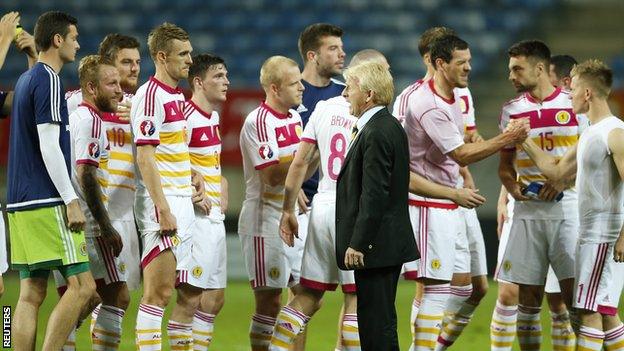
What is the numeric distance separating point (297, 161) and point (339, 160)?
0.29 metres

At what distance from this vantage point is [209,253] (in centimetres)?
754

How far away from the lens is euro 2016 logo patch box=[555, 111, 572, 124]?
8.09m

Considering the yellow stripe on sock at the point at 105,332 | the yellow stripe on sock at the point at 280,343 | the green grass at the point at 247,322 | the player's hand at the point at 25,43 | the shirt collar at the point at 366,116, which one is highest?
the player's hand at the point at 25,43

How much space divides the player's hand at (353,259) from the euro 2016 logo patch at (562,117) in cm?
254

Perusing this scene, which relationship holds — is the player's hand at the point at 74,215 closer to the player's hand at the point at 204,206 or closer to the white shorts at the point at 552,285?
the player's hand at the point at 204,206

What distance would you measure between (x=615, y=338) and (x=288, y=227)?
2.33m

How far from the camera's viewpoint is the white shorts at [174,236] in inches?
274

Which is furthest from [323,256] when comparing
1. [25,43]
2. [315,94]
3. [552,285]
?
[25,43]

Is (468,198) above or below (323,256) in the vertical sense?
above

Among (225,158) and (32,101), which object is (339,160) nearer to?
(32,101)

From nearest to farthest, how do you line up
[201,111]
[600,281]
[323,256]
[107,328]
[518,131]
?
[600,281] < [518,131] < [323,256] < [107,328] < [201,111]

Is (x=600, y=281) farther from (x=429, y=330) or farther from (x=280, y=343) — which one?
(x=280, y=343)

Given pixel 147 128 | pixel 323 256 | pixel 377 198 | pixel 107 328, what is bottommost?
pixel 107 328

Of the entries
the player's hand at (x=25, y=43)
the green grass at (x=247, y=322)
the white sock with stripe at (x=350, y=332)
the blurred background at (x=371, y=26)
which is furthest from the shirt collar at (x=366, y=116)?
the blurred background at (x=371, y=26)
